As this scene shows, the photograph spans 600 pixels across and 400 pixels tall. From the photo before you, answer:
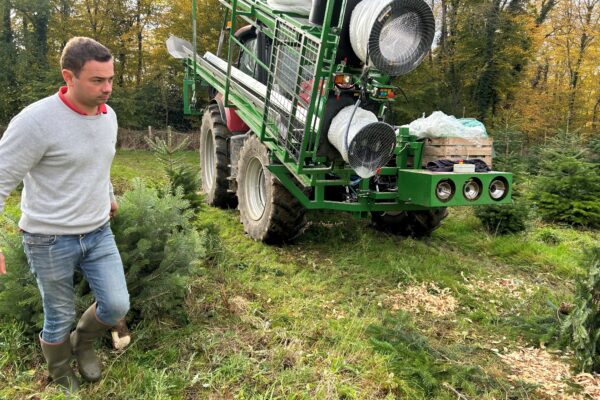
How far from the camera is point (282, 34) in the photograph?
5227 mm

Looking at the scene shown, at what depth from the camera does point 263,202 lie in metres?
6.42

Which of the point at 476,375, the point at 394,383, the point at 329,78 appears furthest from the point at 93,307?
the point at 329,78

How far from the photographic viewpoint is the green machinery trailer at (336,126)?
434 cm

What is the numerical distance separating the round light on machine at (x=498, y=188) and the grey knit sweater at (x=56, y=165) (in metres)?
3.60

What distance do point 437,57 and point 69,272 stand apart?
876 inches

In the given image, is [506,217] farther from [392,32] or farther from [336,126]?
[392,32]

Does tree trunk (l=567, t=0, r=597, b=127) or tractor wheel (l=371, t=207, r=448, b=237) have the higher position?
tree trunk (l=567, t=0, r=597, b=127)

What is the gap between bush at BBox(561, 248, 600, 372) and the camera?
3.35 m

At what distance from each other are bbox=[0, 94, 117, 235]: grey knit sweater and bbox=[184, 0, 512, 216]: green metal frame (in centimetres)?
223

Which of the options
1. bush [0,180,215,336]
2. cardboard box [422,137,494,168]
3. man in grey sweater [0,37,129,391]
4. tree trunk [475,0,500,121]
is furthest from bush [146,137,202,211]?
tree trunk [475,0,500,121]

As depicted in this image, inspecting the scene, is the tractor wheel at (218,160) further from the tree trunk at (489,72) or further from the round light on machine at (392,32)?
the tree trunk at (489,72)

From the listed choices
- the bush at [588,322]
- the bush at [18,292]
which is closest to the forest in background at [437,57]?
the bush at [588,322]

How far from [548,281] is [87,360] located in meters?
4.56

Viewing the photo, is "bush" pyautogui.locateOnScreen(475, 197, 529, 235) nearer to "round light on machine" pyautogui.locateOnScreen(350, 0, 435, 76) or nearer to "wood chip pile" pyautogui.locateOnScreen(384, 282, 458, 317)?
"wood chip pile" pyautogui.locateOnScreen(384, 282, 458, 317)
